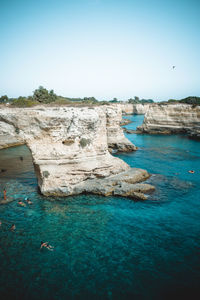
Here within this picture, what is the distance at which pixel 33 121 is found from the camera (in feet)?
63.3

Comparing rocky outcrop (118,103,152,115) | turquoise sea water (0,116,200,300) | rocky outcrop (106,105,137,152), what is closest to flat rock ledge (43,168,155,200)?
turquoise sea water (0,116,200,300)

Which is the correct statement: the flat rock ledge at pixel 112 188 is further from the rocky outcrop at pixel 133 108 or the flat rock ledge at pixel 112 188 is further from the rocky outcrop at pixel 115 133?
the rocky outcrop at pixel 133 108

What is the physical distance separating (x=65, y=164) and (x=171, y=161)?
19574 millimetres

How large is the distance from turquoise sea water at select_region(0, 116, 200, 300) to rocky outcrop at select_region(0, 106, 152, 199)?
1.41 m

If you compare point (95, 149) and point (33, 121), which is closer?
point (33, 121)

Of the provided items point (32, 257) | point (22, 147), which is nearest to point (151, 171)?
point (32, 257)

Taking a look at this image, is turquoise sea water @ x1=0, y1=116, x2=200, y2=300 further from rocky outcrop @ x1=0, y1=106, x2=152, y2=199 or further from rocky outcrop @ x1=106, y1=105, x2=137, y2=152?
rocky outcrop @ x1=106, y1=105, x2=137, y2=152

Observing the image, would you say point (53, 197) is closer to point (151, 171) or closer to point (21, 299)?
point (21, 299)

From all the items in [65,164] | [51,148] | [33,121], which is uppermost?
[33,121]

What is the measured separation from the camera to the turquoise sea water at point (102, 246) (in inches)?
402

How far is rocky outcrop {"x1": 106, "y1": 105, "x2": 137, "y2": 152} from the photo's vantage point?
39.3 meters

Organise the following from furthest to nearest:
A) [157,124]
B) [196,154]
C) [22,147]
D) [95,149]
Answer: [157,124] → [22,147] → [196,154] → [95,149]

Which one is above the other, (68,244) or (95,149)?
(95,149)

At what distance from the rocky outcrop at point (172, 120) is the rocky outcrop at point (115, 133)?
2431cm
